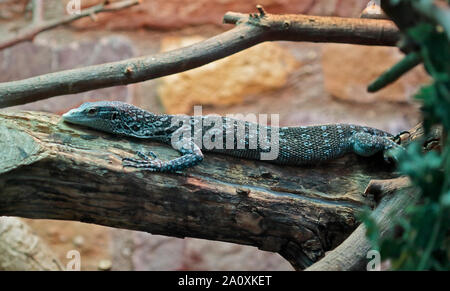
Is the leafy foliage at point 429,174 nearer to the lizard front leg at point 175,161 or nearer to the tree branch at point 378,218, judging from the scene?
the tree branch at point 378,218

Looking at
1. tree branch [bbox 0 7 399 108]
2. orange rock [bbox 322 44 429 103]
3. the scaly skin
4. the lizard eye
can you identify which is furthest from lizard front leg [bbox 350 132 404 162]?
the lizard eye

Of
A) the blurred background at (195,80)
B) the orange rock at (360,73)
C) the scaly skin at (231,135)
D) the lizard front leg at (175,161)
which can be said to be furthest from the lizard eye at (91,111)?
the orange rock at (360,73)

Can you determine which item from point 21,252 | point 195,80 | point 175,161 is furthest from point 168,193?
point 195,80

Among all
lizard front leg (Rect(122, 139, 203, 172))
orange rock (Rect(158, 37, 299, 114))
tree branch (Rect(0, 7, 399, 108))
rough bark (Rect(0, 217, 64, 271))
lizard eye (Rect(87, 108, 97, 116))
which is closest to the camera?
lizard front leg (Rect(122, 139, 203, 172))

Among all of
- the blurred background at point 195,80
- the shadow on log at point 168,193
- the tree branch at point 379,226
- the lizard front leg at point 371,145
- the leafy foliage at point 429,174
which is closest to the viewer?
the leafy foliage at point 429,174

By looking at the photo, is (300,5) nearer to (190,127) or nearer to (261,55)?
(261,55)

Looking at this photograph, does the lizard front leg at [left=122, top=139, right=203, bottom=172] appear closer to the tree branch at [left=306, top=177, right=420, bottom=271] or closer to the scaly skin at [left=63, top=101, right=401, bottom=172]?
the scaly skin at [left=63, top=101, right=401, bottom=172]
